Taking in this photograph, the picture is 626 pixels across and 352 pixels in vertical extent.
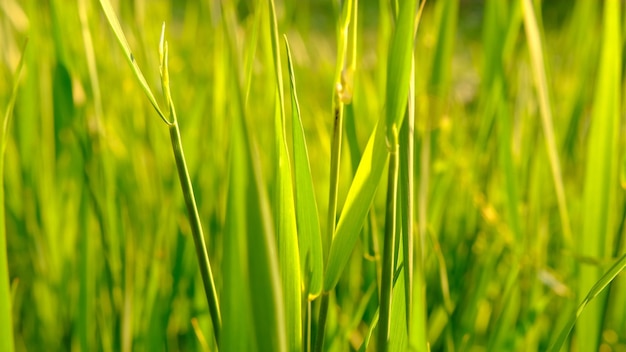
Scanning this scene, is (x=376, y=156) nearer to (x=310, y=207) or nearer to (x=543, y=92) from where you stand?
(x=310, y=207)

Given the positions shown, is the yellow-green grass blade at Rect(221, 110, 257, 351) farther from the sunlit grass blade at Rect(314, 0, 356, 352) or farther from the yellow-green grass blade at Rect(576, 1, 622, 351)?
the yellow-green grass blade at Rect(576, 1, 622, 351)

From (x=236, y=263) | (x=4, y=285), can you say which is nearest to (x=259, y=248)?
(x=236, y=263)

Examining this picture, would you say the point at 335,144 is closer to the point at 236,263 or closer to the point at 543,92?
the point at 236,263

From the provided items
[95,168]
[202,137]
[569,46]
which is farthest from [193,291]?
[569,46]

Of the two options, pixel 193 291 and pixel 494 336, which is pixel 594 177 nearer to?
pixel 494 336

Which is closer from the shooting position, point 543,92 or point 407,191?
point 407,191

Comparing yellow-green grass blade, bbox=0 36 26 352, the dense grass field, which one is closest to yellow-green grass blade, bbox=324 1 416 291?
the dense grass field

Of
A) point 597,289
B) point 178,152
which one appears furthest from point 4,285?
point 597,289

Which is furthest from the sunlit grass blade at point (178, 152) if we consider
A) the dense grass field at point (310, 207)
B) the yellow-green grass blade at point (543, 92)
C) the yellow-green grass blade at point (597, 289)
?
the yellow-green grass blade at point (543, 92)

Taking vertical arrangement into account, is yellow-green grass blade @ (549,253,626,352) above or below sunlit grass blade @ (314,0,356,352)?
below
